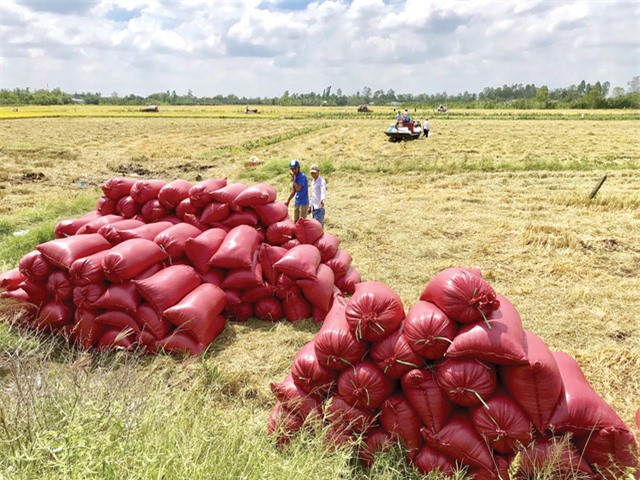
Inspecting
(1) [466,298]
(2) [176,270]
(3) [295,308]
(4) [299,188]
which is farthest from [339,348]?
(4) [299,188]

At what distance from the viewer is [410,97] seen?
141500 millimetres

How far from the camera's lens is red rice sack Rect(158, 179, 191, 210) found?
5473mm

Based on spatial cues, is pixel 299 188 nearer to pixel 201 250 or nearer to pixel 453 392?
pixel 201 250

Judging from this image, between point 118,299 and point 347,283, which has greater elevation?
point 118,299

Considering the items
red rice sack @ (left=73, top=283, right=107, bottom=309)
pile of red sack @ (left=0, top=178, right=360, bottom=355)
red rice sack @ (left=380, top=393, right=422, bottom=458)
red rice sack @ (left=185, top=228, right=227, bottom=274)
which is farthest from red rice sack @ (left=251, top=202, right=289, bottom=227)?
red rice sack @ (left=380, top=393, right=422, bottom=458)

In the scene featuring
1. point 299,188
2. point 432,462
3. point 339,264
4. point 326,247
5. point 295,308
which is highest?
point 299,188

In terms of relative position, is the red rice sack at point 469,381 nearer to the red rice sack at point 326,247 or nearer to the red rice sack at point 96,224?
the red rice sack at point 326,247

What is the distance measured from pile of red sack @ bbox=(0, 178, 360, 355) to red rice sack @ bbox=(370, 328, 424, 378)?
1.92 m

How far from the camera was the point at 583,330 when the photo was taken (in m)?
4.55

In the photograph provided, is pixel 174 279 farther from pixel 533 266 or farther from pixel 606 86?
pixel 606 86

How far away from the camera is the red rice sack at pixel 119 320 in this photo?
4.07 meters

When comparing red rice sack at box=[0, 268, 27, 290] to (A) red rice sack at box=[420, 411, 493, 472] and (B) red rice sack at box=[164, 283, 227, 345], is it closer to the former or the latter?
(B) red rice sack at box=[164, 283, 227, 345]

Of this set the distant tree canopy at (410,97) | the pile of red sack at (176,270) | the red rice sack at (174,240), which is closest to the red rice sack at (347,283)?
the pile of red sack at (176,270)

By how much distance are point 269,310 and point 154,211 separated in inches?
86.9
